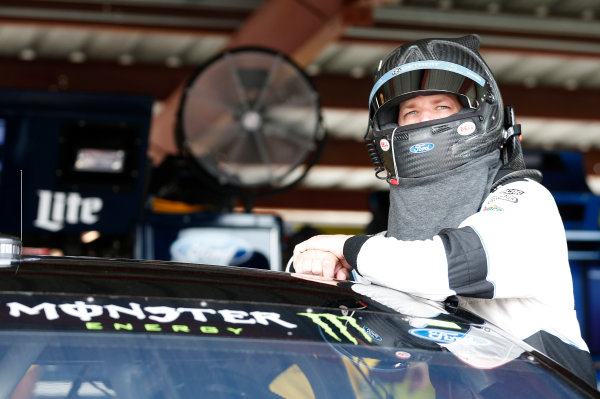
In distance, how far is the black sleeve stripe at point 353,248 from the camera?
1.95 metres

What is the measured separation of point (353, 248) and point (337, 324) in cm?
41

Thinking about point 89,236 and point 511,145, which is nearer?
point 511,145

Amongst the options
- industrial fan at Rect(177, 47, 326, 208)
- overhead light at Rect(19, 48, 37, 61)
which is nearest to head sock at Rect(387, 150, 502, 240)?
industrial fan at Rect(177, 47, 326, 208)

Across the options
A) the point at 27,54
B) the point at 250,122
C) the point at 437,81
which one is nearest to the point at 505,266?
the point at 437,81

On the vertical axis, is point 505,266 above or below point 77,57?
below

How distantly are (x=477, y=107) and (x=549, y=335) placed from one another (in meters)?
0.58

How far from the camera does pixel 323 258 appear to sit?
218cm

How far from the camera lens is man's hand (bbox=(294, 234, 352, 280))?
216 centimetres

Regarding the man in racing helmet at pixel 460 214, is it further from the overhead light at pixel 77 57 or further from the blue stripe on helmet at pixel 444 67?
the overhead light at pixel 77 57

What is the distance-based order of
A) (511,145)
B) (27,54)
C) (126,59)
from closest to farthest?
(511,145)
(27,54)
(126,59)

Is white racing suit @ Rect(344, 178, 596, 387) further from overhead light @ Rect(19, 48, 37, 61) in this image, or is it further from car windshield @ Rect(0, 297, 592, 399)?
overhead light @ Rect(19, 48, 37, 61)

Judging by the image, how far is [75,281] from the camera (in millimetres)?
1583

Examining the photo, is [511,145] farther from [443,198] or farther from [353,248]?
[353,248]

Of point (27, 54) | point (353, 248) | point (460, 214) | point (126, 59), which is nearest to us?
point (353, 248)
